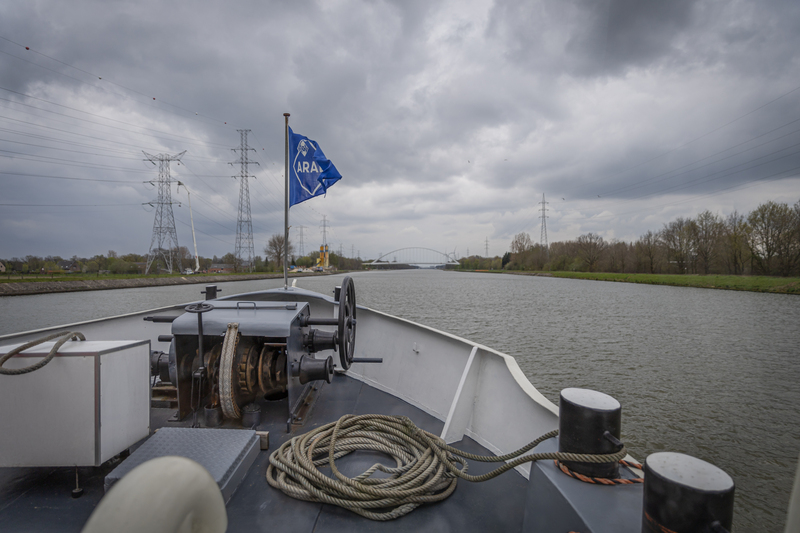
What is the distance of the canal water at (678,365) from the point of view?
204 inches

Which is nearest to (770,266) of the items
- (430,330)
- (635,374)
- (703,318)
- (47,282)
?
(703,318)

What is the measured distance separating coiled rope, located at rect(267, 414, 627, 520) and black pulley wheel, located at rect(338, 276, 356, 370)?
0.44 metres

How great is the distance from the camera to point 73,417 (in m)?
1.75

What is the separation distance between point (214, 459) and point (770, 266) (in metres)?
18.2

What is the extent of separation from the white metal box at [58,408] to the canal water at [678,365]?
5615 mm

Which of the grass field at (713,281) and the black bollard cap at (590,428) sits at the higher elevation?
the black bollard cap at (590,428)

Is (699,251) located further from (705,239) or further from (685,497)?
(685,497)

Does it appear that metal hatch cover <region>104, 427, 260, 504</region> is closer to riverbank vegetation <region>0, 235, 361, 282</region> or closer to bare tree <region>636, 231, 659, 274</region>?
riverbank vegetation <region>0, 235, 361, 282</region>

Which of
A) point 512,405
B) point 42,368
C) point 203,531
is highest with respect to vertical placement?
point 42,368

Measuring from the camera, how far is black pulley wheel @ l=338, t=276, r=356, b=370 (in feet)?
8.29

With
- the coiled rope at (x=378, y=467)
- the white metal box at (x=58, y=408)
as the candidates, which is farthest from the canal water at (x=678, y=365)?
the white metal box at (x=58, y=408)

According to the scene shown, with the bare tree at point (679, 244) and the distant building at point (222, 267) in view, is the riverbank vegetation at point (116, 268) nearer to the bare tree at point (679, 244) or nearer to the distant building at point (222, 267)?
the distant building at point (222, 267)

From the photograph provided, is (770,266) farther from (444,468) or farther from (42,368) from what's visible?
(42,368)

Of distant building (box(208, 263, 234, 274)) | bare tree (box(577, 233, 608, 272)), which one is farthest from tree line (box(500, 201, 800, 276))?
distant building (box(208, 263, 234, 274))
